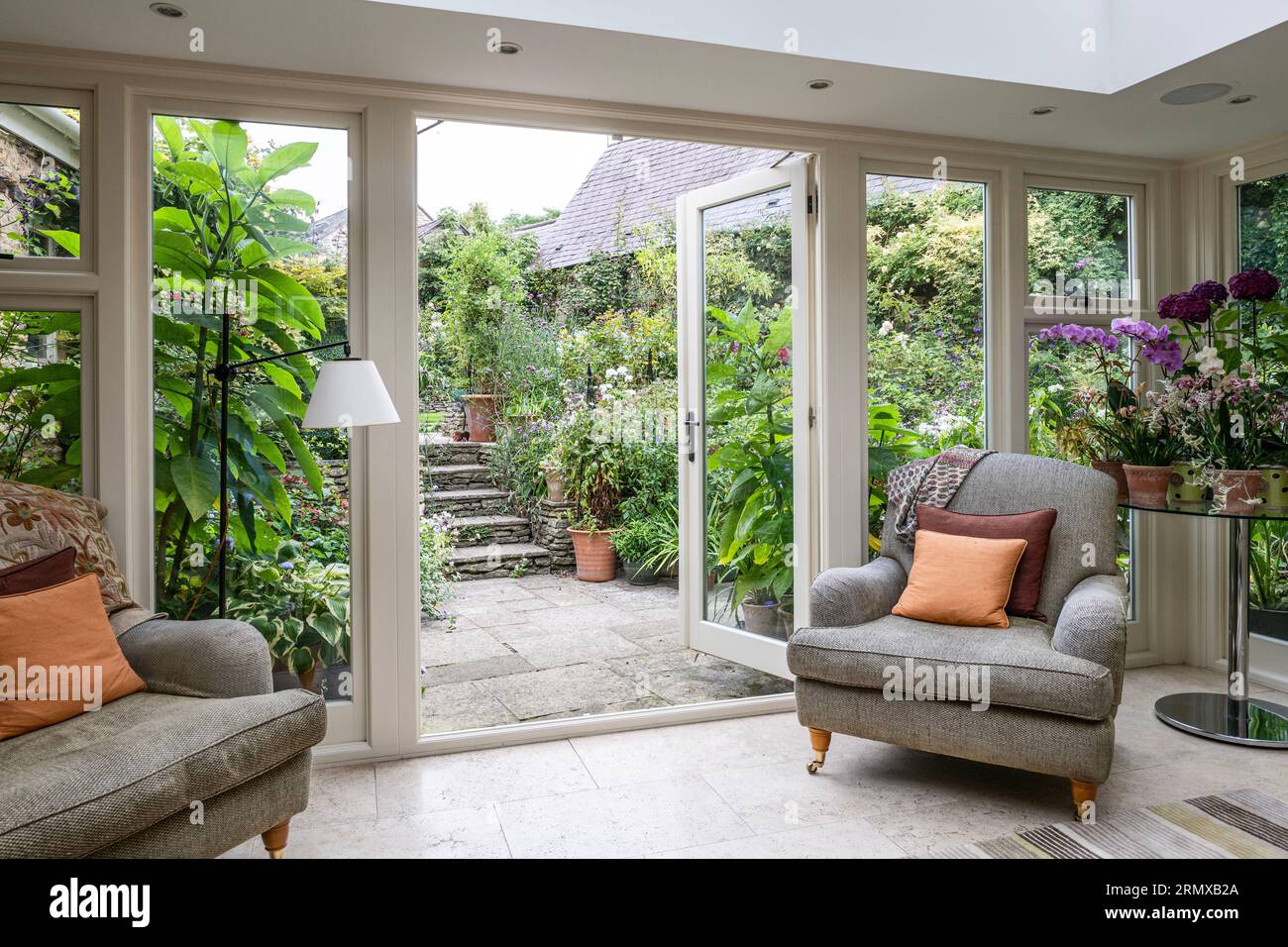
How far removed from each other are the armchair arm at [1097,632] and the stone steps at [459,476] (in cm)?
541

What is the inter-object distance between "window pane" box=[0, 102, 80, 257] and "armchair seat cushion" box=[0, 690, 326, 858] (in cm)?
147

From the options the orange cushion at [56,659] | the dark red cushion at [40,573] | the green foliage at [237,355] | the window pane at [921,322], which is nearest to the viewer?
the orange cushion at [56,659]

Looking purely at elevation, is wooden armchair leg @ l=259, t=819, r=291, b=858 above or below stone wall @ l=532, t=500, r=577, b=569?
below

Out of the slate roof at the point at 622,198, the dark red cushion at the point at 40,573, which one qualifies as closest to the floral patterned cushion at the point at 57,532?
the dark red cushion at the point at 40,573

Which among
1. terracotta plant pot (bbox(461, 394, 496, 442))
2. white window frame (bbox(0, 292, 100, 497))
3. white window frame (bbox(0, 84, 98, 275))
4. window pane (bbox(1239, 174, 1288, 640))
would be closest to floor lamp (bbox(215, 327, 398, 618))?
white window frame (bbox(0, 292, 100, 497))

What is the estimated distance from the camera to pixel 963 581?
9.62 feet

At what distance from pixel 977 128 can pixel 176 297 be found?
3.00 m

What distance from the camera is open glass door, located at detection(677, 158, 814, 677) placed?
3596 millimetres

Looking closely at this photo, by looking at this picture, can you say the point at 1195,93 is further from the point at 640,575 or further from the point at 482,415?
the point at 482,415

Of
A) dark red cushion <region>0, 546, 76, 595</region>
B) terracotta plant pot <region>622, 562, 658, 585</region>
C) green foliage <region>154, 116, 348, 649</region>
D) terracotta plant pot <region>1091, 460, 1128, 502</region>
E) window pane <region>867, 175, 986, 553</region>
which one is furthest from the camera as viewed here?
terracotta plant pot <region>622, 562, 658, 585</region>

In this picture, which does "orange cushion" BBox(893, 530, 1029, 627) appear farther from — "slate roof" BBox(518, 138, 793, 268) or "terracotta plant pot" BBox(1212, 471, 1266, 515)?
"slate roof" BBox(518, 138, 793, 268)

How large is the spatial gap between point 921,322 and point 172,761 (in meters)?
3.09

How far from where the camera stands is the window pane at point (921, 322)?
3650 millimetres

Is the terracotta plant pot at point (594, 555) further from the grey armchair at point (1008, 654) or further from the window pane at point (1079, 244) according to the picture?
the window pane at point (1079, 244)
